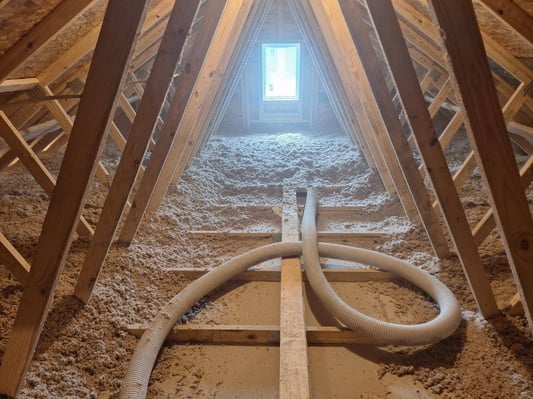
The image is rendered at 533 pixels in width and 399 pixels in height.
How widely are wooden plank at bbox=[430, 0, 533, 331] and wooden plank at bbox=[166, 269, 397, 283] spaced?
996 mm

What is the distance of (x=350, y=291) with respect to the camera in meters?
2.29

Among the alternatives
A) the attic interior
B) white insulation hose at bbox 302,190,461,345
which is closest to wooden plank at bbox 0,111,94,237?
the attic interior

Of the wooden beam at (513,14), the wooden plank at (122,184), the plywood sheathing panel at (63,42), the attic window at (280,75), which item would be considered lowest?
the wooden plank at (122,184)

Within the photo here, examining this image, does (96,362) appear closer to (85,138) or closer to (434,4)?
(85,138)

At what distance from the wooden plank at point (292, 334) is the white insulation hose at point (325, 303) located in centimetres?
9

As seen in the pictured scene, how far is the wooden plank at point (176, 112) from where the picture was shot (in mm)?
2205

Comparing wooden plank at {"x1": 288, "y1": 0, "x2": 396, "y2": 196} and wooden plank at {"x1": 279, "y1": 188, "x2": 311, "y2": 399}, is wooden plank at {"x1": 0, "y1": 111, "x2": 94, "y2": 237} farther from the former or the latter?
Answer: wooden plank at {"x1": 288, "y1": 0, "x2": 396, "y2": 196}

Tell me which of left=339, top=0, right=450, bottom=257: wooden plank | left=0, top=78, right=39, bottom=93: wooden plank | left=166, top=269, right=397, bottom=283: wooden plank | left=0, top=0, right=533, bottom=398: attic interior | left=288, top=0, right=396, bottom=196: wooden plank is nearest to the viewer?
left=0, top=0, right=533, bottom=398: attic interior

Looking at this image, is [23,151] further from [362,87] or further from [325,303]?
[362,87]

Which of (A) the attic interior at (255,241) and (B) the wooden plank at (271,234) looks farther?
(B) the wooden plank at (271,234)

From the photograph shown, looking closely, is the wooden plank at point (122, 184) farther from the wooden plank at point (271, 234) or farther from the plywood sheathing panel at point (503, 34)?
the plywood sheathing panel at point (503, 34)

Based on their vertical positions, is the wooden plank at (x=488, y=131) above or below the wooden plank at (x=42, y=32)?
below

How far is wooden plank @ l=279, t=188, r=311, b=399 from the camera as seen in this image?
1.46m

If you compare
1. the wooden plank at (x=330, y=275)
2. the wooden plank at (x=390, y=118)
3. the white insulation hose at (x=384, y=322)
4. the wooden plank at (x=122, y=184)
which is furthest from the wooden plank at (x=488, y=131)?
the wooden plank at (x=122, y=184)
